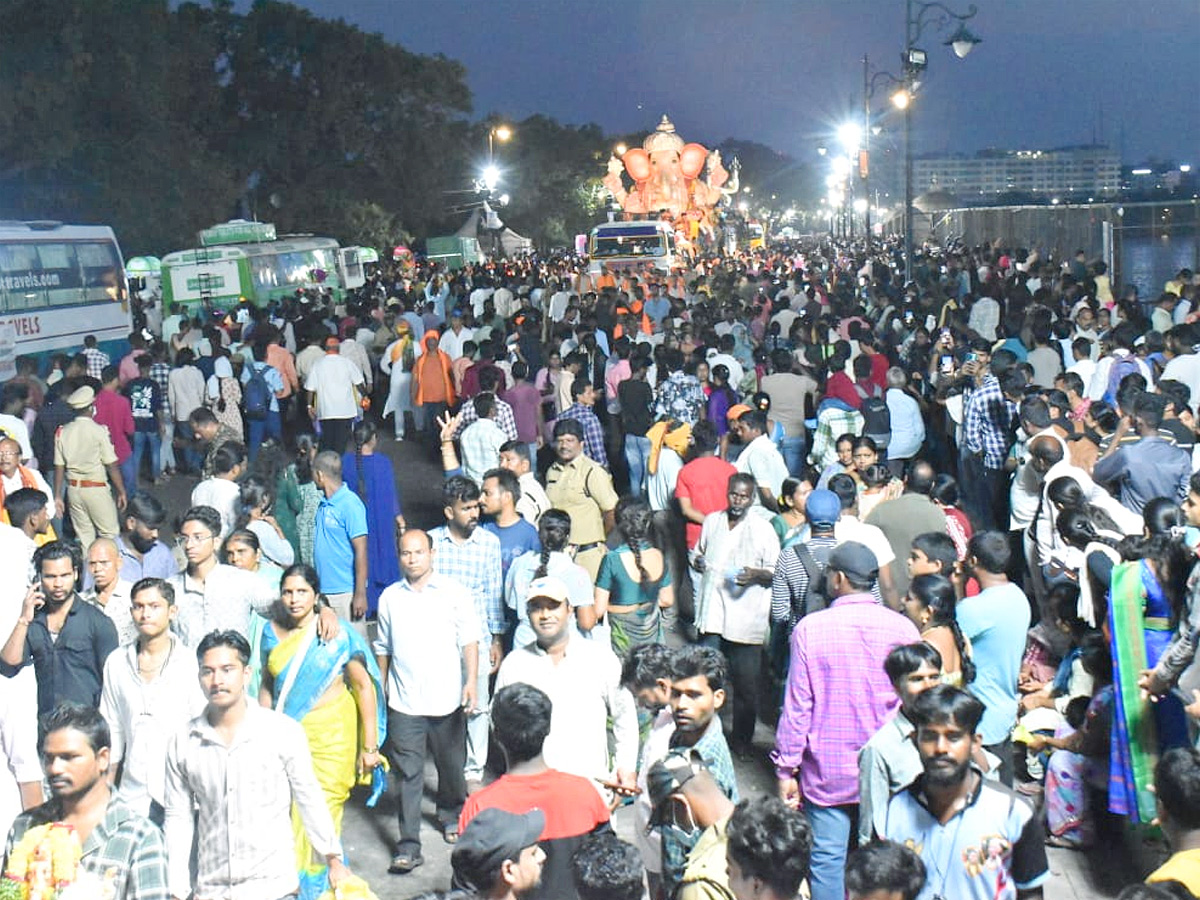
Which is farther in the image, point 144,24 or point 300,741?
point 144,24

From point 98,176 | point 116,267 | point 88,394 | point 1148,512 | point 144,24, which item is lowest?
point 1148,512

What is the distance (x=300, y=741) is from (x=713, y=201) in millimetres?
57977

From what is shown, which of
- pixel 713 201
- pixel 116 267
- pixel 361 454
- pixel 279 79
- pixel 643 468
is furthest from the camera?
pixel 713 201

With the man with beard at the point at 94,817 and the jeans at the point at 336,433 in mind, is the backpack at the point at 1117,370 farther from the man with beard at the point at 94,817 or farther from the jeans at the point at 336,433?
the man with beard at the point at 94,817

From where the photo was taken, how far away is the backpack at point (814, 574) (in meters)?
7.03

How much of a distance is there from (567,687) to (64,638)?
2.20 meters

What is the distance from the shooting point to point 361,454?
9445 millimetres

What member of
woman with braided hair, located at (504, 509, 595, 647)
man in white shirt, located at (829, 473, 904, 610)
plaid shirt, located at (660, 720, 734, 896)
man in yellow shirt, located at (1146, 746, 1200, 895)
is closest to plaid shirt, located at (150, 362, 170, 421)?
woman with braided hair, located at (504, 509, 595, 647)

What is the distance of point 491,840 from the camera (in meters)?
4.18

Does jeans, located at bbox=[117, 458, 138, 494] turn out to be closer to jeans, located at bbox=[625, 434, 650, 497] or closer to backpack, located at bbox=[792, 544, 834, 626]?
jeans, located at bbox=[625, 434, 650, 497]

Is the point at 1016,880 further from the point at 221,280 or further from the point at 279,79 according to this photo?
the point at 279,79

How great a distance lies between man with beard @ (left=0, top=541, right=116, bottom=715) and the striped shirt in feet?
4.76

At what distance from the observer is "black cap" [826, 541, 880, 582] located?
585cm

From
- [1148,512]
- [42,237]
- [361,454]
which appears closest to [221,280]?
[42,237]
